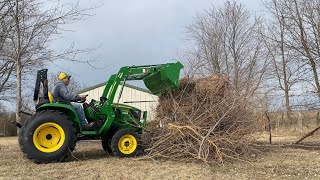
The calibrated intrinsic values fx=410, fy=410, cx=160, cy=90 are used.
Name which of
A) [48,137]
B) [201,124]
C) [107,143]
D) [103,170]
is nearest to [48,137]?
[48,137]

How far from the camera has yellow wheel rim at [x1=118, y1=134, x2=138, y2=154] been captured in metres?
9.88

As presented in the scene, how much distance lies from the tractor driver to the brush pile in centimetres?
157

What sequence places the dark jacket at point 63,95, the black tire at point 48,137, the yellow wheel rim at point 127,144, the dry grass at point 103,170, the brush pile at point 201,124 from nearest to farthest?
1. the dry grass at point 103,170
2. the black tire at point 48,137
3. the brush pile at point 201,124
4. the dark jacket at point 63,95
5. the yellow wheel rim at point 127,144

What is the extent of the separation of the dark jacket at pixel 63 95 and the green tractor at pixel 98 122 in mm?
153

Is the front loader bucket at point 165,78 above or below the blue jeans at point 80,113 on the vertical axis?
above

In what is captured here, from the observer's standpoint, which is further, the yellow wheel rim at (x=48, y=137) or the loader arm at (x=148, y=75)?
the loader arm at (x=148, y=75)

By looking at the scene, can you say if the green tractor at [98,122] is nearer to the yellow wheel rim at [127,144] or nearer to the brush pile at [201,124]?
the yellow wheel rim at [127,144]

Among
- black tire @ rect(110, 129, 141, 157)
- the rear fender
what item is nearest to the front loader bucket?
black tire @ rect(110, 129, 141, 157)

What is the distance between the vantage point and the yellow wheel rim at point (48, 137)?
9.21m

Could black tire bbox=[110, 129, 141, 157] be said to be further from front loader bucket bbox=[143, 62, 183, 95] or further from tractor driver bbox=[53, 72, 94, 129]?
front loader bucket bbox=[143, 62, 183, 95]

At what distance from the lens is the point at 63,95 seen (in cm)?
951

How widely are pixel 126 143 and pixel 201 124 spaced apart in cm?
187

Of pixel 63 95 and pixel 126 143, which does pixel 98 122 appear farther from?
pixel 63 95

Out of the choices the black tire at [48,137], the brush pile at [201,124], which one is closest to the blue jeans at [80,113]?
the black tire at [48,137]
